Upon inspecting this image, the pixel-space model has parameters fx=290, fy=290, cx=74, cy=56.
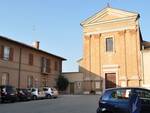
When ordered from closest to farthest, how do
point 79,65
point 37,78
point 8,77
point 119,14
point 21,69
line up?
point 8,77 < point 21,69 < point 37,78 < point 119,14 < point 79,65

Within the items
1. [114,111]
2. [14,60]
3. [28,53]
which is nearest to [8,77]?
[14,60]

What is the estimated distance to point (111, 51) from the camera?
4222cm

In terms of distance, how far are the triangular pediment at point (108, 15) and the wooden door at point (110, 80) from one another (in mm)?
8119

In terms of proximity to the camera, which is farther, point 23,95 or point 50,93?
point 50,93

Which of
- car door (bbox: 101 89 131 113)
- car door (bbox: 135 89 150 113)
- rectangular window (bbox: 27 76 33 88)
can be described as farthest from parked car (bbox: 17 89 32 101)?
car door (bbox: 135 89 150 113)

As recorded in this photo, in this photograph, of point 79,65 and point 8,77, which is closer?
point 8,77

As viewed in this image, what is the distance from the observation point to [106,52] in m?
42.4

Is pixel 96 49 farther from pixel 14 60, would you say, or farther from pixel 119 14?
pixel 14 60

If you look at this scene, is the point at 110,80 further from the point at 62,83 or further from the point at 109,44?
the point at 62,83

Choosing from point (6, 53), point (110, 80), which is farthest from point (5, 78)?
point (110, 80)

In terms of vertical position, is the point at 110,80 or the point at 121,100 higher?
the point at 110,80

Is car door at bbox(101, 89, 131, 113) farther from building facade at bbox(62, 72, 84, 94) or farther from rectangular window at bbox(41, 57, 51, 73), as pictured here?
building facade at bbox(62, 72, 84, 94)

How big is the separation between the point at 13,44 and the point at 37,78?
6922 millimetres

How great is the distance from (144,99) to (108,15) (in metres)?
32.9
